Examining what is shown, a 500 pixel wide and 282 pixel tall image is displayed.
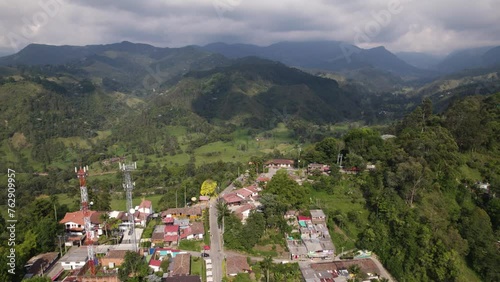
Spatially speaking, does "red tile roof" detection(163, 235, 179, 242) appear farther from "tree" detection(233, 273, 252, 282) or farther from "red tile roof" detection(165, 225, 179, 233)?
"tree" detection(233, 273, 252, 282)

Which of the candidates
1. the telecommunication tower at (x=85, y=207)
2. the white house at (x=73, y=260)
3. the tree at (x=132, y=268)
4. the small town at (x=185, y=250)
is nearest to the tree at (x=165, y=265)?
the small town at (x=185, y=250)

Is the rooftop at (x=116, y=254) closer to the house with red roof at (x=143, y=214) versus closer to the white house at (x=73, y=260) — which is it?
the white house at (x=73, y=260)

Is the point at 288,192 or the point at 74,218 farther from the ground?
the point at 288,192

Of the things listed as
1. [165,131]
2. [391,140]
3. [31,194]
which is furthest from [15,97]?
[391,140]

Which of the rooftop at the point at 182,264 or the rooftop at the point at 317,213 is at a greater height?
the rooftop at the point at 317,213

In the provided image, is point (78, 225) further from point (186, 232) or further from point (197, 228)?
point (197, 228)

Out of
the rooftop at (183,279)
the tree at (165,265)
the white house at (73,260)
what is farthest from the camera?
the white house at (73,260)

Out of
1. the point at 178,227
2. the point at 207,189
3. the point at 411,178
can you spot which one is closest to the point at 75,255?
the point at 178,227

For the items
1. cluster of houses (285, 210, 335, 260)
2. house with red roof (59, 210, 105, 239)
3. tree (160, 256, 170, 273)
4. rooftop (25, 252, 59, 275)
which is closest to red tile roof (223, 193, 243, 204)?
cluster of houses (285, 210, 335, 260)

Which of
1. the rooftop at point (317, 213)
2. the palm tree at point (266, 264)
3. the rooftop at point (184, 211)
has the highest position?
the rooftop at point (317, 213)
